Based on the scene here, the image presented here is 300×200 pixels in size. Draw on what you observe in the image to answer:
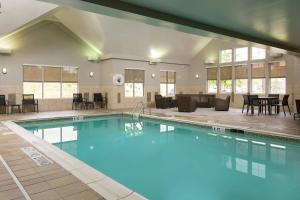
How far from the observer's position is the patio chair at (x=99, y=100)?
497 inches

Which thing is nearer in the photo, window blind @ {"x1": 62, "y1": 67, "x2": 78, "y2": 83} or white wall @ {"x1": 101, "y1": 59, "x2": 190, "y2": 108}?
window blind @ {"x1": 62, "y1": 67, "x2": 78, "y2": 83}

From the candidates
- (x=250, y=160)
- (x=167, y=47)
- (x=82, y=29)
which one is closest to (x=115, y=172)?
(x=250, y=160)

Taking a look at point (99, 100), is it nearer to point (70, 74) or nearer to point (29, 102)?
point (70, 74)

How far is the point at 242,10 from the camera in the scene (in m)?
3.90

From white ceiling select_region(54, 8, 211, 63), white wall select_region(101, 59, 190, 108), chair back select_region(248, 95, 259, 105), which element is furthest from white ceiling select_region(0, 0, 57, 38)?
chair back select_region(248, 95, 259, 105)

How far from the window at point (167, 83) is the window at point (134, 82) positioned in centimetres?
155

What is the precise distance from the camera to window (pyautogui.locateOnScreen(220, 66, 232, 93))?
13742 mm

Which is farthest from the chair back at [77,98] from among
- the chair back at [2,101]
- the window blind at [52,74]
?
the chair back at [2,101]

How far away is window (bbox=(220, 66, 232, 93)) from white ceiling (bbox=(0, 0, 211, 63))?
2.00m

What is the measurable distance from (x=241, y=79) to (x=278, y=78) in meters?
1.89

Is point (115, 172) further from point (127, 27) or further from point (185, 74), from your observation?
point (185, 74)

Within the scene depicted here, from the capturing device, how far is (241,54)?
13.2m

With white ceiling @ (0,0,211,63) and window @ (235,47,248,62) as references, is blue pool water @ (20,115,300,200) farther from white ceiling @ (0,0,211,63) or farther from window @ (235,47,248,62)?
window @ (235,47,248,62)

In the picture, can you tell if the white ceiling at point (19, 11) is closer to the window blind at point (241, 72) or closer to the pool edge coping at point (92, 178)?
the pool edge coping at point (92, 178)
